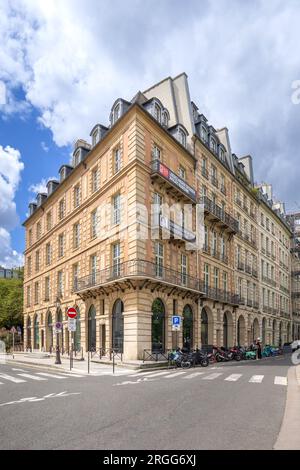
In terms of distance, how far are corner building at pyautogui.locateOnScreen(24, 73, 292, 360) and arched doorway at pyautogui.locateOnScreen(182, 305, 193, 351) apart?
7 cm

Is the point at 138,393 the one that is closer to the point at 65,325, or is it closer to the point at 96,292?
the point at 96,292

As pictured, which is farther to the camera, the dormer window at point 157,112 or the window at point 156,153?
the dormer window at point 157,112

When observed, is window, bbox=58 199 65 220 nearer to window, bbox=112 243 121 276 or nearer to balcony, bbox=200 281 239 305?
window, bbox=112 243 121 276

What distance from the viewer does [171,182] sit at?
26.2 m

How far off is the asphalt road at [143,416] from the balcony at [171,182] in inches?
595

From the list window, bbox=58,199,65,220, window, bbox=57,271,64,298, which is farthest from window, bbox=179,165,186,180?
window, bbox=57,271,64,298

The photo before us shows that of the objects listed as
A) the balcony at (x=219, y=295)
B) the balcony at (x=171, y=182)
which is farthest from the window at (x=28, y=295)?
the balcony at (x=171, y=182)

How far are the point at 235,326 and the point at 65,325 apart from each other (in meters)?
14.4

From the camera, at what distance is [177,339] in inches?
1029

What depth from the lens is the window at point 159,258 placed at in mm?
24797

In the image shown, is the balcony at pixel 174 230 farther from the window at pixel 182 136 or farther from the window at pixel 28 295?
the window at pixel 28 295

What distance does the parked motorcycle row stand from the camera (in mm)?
20489

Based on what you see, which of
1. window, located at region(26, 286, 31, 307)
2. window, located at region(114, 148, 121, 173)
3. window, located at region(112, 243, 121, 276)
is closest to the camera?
window, located at region(112, 243, 121, 276)
